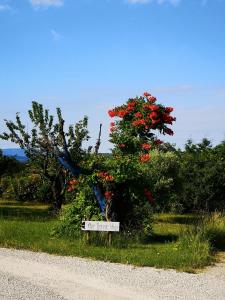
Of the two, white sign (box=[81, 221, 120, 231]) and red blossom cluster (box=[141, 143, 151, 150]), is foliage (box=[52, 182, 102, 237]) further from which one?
red blossom cluster (box=[141, 143, 151, 150])

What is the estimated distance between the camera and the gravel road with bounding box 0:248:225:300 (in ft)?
26.2

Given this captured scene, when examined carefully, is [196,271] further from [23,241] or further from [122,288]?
[23,241]

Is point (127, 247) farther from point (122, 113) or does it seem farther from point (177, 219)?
point (122, 113)

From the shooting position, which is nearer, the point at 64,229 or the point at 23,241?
the point at 23,241

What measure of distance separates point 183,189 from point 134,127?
11.0ft

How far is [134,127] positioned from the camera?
810 inches

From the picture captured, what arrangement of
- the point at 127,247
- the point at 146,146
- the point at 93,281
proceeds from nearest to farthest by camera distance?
the point at 93,281, the point at 127,247, the point at 146,146

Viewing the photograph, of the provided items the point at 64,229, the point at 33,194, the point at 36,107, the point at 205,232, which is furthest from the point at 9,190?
the point at 205,232

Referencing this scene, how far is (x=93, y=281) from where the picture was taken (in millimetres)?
8781

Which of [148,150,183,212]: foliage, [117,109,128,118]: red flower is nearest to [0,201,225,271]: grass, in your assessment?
[148,150,183,212]: foliage

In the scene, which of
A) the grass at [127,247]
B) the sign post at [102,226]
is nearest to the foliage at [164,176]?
the grass at [127,247]

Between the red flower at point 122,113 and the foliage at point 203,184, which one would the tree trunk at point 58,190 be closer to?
the red flower at point 122,113

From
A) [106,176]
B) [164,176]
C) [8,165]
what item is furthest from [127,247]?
[8,165]

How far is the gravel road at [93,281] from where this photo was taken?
797cm
